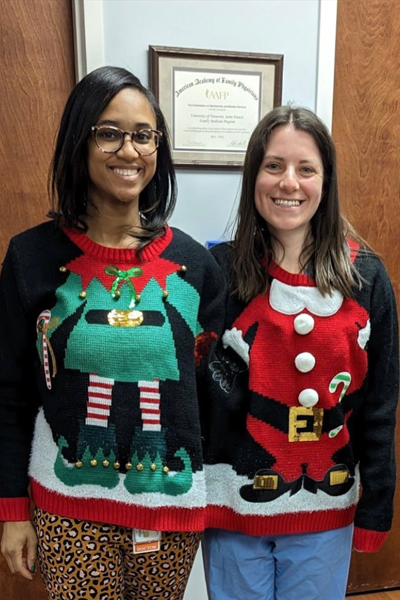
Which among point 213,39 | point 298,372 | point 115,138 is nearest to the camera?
point 115,138

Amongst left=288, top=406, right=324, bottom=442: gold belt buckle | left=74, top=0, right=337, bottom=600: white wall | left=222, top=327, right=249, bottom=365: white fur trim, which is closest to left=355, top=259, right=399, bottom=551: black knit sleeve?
left=288, top=406, right=324, bottom=442: gold belt buckle

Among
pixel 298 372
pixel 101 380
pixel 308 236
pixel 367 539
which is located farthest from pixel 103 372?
pixel 367 539

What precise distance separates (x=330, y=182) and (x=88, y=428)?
0.66 m

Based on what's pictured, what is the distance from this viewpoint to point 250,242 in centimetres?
109

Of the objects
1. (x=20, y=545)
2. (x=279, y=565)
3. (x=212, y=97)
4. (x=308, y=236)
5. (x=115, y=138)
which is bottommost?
(x=279, y=565)

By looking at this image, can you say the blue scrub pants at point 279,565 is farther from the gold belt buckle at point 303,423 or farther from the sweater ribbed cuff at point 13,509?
the sweater ribbed cuff at point 13,509

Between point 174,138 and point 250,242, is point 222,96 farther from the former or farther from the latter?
point 250,242

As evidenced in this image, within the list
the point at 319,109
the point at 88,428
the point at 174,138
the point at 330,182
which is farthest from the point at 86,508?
the point at 319,109

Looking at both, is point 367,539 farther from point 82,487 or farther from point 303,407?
point 82,487

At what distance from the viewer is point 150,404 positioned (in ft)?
3.02

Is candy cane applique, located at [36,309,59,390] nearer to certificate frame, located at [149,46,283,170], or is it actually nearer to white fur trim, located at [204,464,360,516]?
white fur trim, located at [204,464,360,516]

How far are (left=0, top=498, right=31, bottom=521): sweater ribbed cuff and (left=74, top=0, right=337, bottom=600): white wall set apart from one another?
816 mm

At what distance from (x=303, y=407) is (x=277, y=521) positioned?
23 centimetres

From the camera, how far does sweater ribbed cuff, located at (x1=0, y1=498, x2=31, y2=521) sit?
0.99 meters
